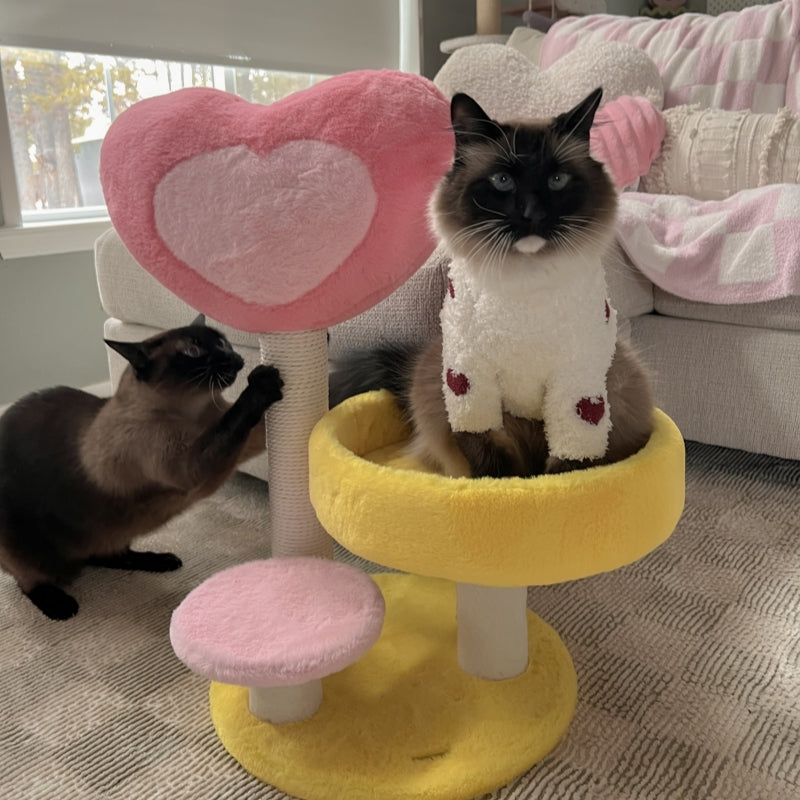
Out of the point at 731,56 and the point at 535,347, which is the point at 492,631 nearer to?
the point at 535,347

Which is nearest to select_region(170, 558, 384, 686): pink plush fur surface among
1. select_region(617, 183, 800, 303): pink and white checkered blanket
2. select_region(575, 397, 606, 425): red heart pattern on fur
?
select_region(575, 397, 606, 425): red heart pattern on fur

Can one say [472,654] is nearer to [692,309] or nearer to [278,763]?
[278,763]

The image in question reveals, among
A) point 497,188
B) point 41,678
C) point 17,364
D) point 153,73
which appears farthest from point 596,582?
point 153,73

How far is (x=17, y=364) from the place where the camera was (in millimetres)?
2104

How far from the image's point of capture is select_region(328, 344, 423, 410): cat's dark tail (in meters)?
1.11

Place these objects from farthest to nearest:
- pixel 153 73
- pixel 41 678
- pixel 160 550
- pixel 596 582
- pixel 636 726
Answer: pixel 153 73, pixel 160 550, pixel 596 582, pixel 41 678, pixel 636 726

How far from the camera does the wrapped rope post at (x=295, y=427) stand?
3.38ft

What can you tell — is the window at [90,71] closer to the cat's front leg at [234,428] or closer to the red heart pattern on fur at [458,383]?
the cat's front leg at [234,428]

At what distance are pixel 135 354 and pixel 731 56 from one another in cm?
189

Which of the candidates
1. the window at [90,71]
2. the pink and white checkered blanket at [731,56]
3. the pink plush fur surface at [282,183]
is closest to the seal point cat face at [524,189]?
the pink plush fur surface at [282,183]

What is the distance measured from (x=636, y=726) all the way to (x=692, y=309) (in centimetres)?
100

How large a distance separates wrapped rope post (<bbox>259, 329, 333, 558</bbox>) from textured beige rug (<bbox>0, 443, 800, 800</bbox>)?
0.85 ft

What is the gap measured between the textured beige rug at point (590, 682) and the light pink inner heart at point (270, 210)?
60 centimetres

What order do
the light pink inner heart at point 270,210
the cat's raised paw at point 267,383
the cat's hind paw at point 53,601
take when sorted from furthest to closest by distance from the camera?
the cat's hind paw at point 53,601, the cat's raised paw at point 267,383, the light pink inner heart at point 270,210
